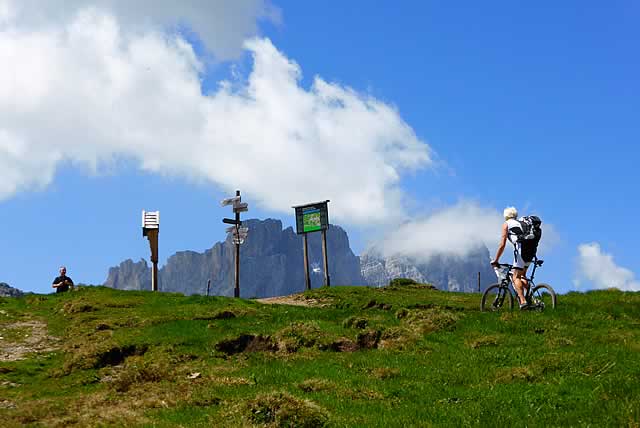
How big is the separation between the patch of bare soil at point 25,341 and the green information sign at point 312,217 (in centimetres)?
2794

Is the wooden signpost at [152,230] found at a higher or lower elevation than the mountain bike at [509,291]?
higher

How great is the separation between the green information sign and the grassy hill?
2547 cm

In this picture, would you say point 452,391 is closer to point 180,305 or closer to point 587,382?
point 587,382

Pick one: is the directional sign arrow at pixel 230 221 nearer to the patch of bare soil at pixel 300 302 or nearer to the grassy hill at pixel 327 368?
the patch of bare soil at pixel 300 302

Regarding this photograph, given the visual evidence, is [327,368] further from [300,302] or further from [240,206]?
[240,206]

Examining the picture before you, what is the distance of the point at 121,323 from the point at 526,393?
18038 mm

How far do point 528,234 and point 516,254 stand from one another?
80 cm

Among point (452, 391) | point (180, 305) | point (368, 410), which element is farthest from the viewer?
point (180, 305)

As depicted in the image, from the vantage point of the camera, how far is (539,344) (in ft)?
60.2

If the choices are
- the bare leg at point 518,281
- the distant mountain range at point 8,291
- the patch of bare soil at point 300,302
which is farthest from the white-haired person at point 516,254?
the distant mountain range at point 8,291

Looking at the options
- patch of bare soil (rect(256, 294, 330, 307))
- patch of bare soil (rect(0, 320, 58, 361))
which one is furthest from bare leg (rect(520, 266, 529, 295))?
patch of bare soil (rect(0, 320, 58, 361))

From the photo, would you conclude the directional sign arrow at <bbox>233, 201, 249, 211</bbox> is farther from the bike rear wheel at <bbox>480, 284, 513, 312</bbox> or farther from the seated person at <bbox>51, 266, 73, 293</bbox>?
the bike rear wheel at <bbox>480, 284, 513, 312</bbox>

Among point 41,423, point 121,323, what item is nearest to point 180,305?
point 121,323

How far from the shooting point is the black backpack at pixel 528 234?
72.8ft
